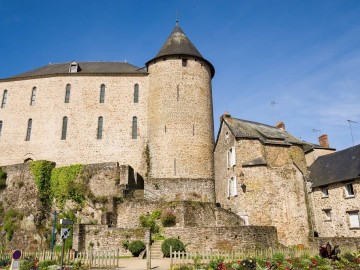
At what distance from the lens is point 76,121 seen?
2862cm

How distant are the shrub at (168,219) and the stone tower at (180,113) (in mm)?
5323

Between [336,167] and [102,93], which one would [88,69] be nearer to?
[102,93]

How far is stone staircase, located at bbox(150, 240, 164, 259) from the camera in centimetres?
1723

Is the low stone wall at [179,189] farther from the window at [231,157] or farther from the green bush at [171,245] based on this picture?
the green bush at [171,245]

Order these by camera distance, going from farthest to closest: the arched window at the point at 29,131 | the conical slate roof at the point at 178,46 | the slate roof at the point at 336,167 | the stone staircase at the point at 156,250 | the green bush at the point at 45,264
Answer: the arched window at the point at 29,131 → the conical slate roof at the point at 178,46 → the slate roof at the point at 336,167 → the stone staircase at the point at 156,250 → the green bush at the point at 45,264

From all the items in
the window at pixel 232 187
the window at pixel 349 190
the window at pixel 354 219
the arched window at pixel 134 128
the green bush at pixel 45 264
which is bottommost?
the green bush at pixel 45 264

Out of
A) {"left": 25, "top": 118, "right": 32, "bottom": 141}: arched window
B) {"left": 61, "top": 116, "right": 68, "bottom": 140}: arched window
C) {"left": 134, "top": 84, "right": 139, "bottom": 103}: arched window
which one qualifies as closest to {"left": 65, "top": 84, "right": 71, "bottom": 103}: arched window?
{"left": 61, "top": 116, "right": 68, "bottom": 140}: arched window

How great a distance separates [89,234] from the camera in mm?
18281

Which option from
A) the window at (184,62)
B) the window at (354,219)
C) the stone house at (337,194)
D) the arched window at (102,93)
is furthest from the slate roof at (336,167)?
the arched window at (102,93)

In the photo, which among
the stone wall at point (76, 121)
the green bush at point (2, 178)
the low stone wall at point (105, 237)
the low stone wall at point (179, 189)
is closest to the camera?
the low stone wall at point (105, 237)

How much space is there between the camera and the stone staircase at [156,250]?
56.5 ft

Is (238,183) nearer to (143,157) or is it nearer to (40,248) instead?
(143,157)

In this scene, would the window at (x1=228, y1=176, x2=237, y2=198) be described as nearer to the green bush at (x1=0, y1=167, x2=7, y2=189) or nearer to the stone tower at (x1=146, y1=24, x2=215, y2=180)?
the stone tower at (x1=146, y1=24, x2=215, y2=180)

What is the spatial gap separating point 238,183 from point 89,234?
1013 centimetres
